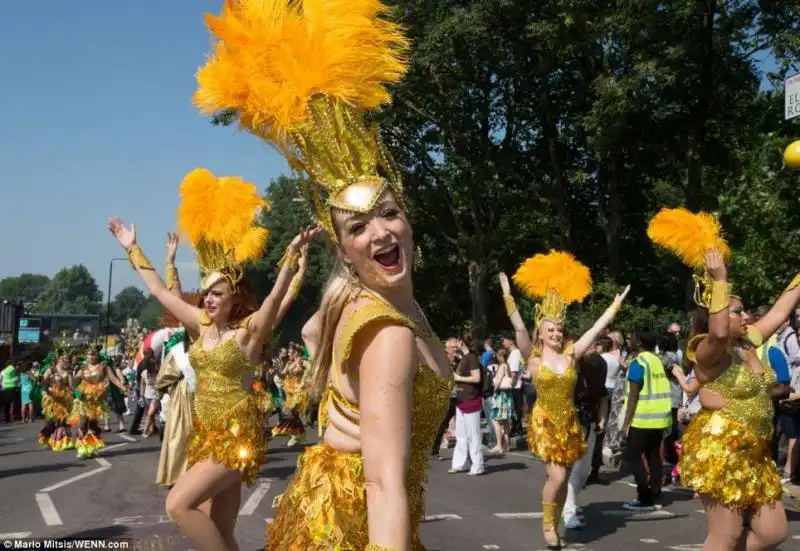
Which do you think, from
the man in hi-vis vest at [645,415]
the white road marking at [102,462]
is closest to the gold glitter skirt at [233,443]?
the man in hi-vis vest at [645,415]

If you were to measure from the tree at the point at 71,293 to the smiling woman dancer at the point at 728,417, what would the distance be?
18693 cm

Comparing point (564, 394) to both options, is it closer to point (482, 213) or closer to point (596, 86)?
point (596, 86)

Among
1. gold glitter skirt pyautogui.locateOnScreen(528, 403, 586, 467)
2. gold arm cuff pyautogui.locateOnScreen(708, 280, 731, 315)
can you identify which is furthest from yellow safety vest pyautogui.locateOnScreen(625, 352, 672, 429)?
gold arm cuff pyautogui.locateOnScreen(708, 280, 731, 315)

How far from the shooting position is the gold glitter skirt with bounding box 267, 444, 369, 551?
8.28ft

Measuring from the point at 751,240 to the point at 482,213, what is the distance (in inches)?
323

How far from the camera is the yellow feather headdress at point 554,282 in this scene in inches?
321

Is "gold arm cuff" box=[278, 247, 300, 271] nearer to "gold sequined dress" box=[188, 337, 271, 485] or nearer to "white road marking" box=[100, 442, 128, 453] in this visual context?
"gold sequined dress" box=[188, 337, 271, 485]

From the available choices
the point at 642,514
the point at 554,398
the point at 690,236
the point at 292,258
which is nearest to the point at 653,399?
the point at 642,514

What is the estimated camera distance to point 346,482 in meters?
2.54

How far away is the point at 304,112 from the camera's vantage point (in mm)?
2689

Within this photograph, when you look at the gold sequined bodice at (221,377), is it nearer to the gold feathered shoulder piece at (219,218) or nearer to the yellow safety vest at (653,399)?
the gold feathered shoulder piece at (219,218)

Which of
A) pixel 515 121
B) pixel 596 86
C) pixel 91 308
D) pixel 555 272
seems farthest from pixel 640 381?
pixel 91 308

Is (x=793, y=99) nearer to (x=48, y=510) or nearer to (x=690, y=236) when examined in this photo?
(x=690, y=236)

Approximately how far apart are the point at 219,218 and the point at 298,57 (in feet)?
11.4
